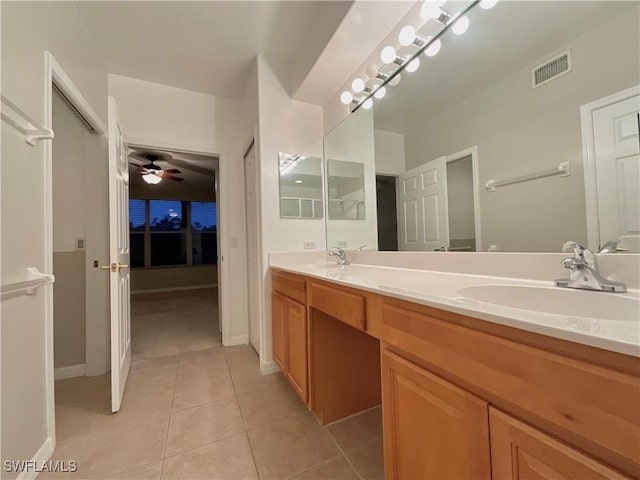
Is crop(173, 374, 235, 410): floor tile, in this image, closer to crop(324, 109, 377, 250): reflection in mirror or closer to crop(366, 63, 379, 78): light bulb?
crop(324, 109, 377, 250): reflection in mirror

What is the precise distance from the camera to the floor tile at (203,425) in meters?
1.30

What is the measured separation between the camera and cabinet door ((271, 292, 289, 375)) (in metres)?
1.74

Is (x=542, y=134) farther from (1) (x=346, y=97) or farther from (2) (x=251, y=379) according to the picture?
(2) (x=251, y=379)

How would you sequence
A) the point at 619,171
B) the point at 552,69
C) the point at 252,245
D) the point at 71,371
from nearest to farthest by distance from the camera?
the point at 619,171 → the point at 552,69 → the point at 71,371 → the point at 252,245

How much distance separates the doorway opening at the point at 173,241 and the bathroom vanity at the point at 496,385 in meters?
3.59

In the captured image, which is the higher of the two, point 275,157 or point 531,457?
point 275,157

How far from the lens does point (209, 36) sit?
1.98m

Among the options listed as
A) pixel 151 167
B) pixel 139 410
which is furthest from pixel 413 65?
pixel 151 167

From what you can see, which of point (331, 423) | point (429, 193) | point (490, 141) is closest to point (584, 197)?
point (490, 141)

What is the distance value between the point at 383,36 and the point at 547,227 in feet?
4.79

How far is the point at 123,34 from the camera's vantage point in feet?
6.40

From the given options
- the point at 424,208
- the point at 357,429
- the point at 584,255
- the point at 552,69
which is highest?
the point at 552,69

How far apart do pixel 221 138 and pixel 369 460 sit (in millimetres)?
2913

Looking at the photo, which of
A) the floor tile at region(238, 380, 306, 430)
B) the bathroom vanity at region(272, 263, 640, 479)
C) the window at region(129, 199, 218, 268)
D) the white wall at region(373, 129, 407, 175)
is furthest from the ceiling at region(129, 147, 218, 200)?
the bathroom vanity at region(272, 263, 640, 479)
